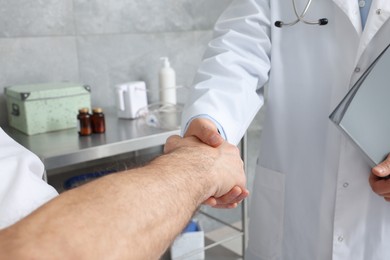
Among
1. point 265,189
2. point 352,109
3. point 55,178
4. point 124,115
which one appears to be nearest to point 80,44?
point 124,115

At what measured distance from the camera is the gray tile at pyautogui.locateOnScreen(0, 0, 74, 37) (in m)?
1.69

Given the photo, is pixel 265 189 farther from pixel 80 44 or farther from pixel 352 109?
pixel 80 44

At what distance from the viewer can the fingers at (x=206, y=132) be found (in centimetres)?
91

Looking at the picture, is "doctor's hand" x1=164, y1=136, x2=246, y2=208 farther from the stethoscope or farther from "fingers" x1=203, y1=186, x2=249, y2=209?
the stethoscope

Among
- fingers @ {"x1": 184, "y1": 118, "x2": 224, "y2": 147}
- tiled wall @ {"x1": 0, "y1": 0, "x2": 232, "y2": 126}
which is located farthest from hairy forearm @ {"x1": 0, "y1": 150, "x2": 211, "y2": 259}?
tiled wall @ {"x1": 0, "y1": 0, "x2": 232, "y2": 126}

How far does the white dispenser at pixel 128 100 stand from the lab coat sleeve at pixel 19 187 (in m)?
1.14

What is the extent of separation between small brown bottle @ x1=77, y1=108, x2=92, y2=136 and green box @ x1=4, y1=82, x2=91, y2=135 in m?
0.10

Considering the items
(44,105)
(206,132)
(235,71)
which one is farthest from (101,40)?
(206,132)

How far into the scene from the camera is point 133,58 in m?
2.08

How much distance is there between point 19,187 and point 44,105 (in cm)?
103

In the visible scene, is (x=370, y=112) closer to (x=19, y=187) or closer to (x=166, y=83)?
(x=19, y=187)

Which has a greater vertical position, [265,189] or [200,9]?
[200,9]

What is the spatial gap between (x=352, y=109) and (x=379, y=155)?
0.44ft

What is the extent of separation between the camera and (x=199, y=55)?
2.34 metres
